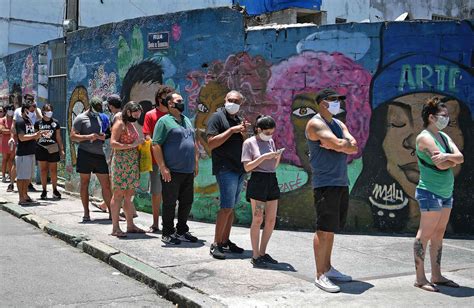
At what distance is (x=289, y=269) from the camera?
252 inches

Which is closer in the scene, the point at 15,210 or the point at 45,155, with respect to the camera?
the point at 15,210

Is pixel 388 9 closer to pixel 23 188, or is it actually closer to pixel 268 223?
pixel 23 188

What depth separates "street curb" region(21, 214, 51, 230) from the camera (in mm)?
9176

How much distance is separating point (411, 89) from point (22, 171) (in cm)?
711

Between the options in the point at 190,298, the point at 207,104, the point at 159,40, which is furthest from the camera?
the point at 159,40

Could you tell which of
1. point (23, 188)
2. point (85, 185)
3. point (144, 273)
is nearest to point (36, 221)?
point (85, 185)

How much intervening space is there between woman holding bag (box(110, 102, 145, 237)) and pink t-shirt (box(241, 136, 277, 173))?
2.10 m

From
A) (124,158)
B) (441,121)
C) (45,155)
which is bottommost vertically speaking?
(45,155)

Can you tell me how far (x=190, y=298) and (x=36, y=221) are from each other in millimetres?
4940

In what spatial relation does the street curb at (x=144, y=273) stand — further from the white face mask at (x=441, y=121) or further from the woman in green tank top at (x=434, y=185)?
the white face mask at (x=441, y=121)

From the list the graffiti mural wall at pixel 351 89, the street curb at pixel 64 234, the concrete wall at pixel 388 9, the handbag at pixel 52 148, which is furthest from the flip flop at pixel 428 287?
the concrete wall at pixel 388 9

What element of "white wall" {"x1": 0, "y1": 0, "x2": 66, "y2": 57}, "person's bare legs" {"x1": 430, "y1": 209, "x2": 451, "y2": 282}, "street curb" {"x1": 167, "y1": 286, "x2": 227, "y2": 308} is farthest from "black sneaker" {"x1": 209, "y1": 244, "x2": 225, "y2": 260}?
"white wall" {"x1": 0, "y1": 0, "x2": 66, "y2": 57}

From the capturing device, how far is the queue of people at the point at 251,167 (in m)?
5.65

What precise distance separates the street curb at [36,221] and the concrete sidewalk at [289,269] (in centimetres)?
18
